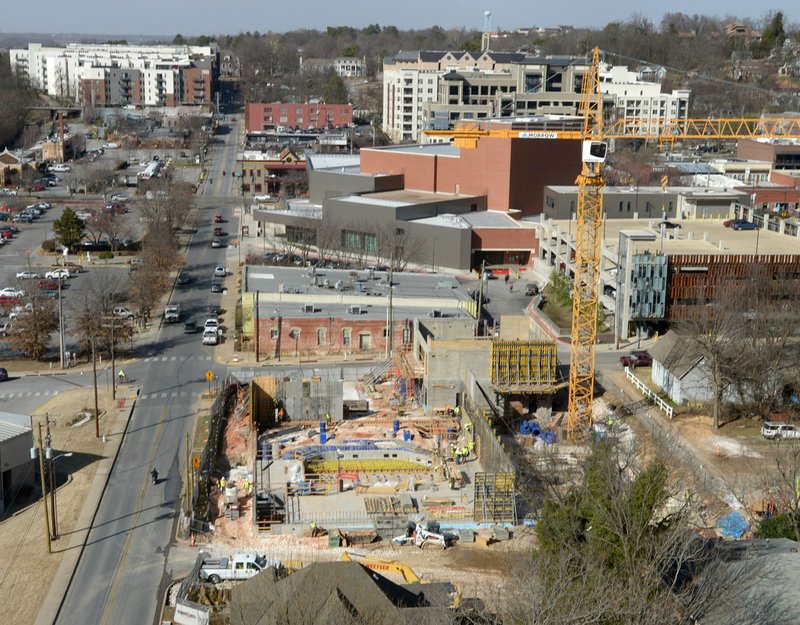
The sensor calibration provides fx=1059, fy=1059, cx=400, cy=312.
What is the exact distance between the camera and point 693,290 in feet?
106

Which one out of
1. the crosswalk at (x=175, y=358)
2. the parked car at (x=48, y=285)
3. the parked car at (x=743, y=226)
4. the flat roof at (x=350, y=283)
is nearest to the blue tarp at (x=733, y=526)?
the flat roof at (x=350, y=283)

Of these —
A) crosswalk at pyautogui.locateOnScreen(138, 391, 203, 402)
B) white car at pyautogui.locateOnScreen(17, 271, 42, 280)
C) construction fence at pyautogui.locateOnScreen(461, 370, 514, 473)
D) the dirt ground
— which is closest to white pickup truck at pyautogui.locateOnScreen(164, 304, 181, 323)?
white car at pyautogui.locateOnScreen(17, 271, 42, 280)

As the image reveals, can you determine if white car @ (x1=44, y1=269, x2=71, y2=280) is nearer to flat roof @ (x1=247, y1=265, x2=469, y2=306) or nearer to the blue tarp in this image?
flat roof @ (x1=247, y1=265, x2=469, y2=306)

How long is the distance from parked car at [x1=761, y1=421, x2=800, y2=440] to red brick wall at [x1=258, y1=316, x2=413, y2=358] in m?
11.3

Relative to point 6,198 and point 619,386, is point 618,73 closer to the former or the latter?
point 6,198

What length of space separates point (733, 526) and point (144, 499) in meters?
11.5

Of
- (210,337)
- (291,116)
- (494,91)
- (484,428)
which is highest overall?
(494,91)

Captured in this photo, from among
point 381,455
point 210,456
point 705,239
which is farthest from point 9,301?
point 705,239

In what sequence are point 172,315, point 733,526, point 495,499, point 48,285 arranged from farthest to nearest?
point 48,285 → point 172,315 → point 495,499 → point 733,526

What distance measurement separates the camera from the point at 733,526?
1961 centimetres

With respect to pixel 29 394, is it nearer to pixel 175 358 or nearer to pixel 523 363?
pixel 175 358

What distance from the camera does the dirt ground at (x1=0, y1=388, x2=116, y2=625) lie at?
17.6m


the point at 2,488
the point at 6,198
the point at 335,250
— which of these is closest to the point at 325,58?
the point at 6,198

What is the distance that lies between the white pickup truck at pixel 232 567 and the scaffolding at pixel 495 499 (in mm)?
4505
